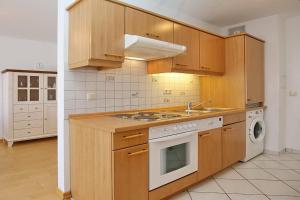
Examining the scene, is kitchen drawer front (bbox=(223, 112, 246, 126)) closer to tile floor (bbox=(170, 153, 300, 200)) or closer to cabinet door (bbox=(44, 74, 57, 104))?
tile floor (bbox=(170, 153, 300, 200))

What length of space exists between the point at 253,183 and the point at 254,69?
177 centimetres

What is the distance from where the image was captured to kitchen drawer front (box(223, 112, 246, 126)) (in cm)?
279

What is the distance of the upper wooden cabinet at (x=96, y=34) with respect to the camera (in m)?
1.85

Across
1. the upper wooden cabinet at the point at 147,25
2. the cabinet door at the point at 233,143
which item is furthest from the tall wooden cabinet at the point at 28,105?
the cabinet door at the point at 233,143

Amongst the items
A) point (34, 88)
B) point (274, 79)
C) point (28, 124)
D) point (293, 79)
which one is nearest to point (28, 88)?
point (34, 88)

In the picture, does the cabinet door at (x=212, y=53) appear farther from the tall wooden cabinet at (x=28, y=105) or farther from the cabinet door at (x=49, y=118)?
the cabinet door at (x=49, y=118)

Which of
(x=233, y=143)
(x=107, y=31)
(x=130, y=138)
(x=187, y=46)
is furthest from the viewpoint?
(x=233, y=143)

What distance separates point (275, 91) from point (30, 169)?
4.01 meters

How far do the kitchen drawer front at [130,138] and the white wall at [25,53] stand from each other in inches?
177

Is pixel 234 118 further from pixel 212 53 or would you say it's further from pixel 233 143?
pixel 212 53

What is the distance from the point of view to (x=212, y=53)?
3158 mm

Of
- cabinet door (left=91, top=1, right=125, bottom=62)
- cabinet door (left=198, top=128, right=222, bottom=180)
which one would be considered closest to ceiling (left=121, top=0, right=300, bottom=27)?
cabinet door (left=91, top=1, right=125, bottom=62)

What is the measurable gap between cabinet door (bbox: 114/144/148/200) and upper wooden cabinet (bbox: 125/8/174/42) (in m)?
1.17

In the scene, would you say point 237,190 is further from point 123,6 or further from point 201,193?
point 123,6
